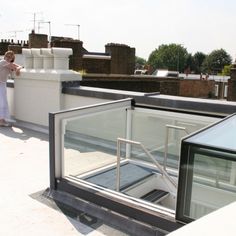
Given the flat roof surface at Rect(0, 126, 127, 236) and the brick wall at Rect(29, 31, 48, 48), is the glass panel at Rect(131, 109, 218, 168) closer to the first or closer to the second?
the flat roof surface at Rect(0, 126, 127, 236)

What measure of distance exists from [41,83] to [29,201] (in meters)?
3.42

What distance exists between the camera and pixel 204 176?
2627mm

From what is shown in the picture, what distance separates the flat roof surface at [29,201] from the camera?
10.1ft

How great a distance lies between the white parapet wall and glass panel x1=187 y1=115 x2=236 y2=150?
396 cm

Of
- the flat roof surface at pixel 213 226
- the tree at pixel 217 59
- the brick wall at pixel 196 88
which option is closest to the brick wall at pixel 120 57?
the brick wall at pixel 196 88

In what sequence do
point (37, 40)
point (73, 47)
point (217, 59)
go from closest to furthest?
1. point (73, 47)
2. point (37, 40)
3. point (217, 59)

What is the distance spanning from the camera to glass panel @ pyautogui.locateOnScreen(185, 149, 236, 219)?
2518 millimetres

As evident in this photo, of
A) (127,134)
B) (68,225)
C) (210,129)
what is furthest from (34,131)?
(210,129)

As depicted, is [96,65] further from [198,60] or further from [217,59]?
[198,60]

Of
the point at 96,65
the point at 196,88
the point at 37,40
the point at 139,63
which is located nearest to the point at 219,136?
the point at 96,65

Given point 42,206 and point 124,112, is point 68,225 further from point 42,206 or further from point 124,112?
point 124,112

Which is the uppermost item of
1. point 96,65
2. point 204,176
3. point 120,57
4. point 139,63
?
point 120,57

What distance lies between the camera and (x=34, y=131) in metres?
6.77

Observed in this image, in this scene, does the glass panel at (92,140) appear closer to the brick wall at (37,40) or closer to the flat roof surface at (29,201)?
the flat roof surface at (29,201)
